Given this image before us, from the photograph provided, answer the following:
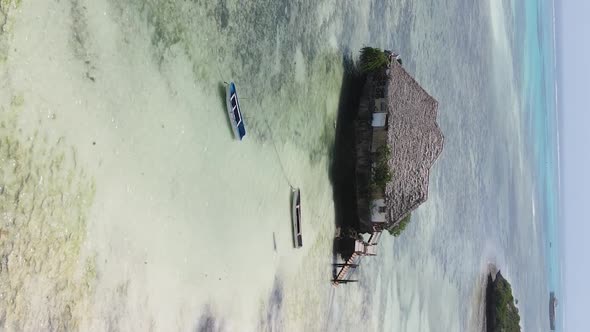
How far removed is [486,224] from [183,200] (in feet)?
57.6

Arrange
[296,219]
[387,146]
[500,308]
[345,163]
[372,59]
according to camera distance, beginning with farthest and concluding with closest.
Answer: [500,308]
[345,163]
[372,59]
[387,146]
[296,219]

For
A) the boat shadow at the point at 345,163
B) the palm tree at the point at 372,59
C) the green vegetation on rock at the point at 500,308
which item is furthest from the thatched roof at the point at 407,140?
the green vegetation on rock at the point at 500,308

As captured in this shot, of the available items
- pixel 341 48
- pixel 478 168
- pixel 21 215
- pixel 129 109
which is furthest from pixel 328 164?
pixel 478 168

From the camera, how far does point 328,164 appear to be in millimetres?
13234

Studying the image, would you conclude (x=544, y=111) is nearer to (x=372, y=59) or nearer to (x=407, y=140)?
(x=407, y=140)

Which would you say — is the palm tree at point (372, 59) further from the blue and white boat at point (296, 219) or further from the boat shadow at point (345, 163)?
the blue and white boat at point (296, 219)

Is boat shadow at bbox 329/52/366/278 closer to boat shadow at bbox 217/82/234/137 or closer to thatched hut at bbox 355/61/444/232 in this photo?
thatched hut at bbox 355/61/444/232

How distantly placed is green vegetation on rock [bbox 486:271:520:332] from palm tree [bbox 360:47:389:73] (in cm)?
1256

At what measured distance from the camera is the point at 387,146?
12.8m

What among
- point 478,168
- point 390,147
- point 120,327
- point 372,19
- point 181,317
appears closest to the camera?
point 120,327

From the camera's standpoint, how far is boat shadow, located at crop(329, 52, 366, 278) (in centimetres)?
1349

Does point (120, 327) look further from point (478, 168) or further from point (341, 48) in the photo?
point (478, 168)

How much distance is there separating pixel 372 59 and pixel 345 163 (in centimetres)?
217

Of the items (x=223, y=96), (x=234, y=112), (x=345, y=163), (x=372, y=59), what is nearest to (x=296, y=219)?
(x=345, y=163)
